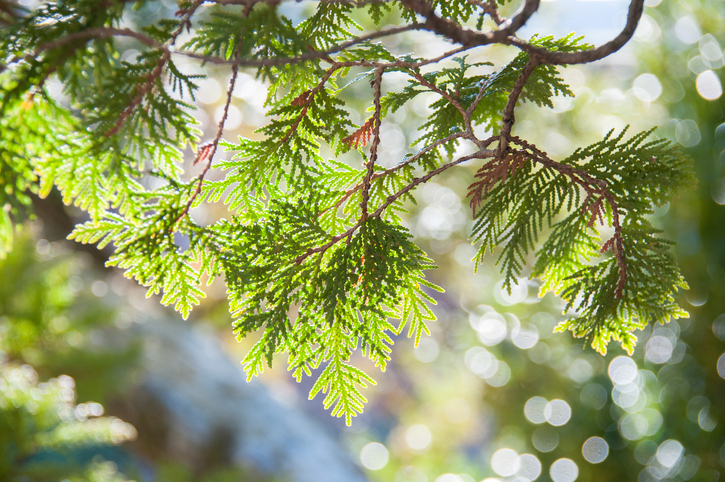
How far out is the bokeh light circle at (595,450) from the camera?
1776 mm

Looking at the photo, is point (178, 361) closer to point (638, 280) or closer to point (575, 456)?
point (575, 456)

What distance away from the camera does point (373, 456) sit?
13.5ft

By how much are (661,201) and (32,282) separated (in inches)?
57.9

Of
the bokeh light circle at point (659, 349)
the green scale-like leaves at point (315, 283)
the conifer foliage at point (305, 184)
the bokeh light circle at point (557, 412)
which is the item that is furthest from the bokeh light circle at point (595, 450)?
the green scale-like leaves at point (315, 283)

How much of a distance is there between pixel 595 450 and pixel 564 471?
0.56 ft

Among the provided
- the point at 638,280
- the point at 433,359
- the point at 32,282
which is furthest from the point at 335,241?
the point at 433,359

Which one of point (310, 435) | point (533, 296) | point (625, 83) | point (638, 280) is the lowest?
point (310, 435)

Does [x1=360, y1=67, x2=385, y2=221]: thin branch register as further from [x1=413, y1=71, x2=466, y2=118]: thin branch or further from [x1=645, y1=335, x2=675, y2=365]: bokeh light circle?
[x1=645, y1=335, x2=675, y2=365]: bokeh light circle

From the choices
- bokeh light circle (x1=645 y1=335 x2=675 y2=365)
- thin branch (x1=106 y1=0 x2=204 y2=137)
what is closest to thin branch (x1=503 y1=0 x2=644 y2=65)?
thin branch (x1=106 y1=0 x2=204 y2=137)

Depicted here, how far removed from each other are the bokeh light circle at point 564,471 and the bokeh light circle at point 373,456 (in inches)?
85.2

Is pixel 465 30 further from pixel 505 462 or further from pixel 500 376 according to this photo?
pixel 505 462

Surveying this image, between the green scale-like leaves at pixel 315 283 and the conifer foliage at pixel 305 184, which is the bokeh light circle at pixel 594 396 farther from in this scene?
the green scale-like leaves at pixel 315 283

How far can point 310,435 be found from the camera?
2633mm

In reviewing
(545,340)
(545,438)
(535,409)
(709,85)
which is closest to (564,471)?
(545,438)
